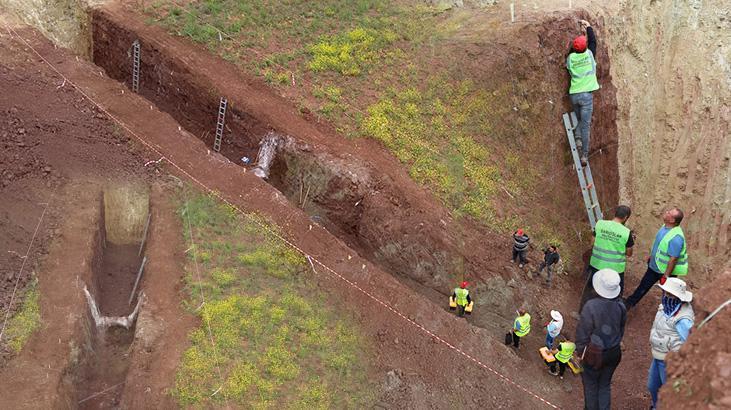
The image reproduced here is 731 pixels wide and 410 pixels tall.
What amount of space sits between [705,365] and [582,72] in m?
12.3

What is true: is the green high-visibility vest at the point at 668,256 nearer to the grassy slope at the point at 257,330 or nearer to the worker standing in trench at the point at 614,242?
the worker standing in trench at the point at 614,242

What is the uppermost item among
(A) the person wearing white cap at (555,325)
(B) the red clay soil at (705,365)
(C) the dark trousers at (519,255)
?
(B) the red clay soil at (705,365)

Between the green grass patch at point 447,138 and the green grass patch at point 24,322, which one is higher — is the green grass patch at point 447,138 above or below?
above

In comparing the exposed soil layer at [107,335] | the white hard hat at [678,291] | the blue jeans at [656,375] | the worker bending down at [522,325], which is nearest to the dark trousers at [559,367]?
the worker bending down at [522,325]

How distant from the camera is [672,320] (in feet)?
32.2

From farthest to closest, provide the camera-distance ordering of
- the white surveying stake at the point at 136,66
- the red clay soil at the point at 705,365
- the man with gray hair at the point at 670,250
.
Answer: the white surveying stake at the point at 136,66
the man with gray hair at the point at 670,250
the red clay soil at the point at 705,365

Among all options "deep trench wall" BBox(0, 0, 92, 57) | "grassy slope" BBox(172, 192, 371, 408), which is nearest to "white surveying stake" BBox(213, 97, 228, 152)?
"grassy slope" BBox(172, 192, 371, 408)

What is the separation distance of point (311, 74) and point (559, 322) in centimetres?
992

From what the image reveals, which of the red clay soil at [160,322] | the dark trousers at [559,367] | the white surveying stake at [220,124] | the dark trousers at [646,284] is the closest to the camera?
the red clay soil at [160,322]

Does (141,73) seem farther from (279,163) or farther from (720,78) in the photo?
(720,78)

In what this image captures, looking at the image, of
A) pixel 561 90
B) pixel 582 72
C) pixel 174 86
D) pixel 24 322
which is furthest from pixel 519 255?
pixel 24 322

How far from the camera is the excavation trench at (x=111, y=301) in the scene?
481 inches

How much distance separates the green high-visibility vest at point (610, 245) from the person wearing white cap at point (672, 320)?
4436 mm

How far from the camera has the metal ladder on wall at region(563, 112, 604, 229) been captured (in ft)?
60.1
